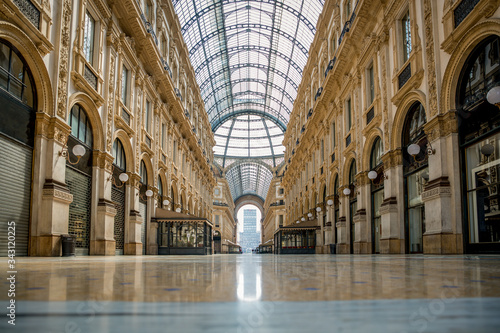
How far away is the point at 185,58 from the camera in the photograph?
95.1 ft

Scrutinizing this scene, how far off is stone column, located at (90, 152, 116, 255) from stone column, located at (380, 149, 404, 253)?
30.8ft

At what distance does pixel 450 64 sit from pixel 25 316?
11144 millimetres

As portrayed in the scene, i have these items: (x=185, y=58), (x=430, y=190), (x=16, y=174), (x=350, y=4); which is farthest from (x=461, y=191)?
(x=185, y=58)

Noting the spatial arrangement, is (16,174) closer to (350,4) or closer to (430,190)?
(430,190)

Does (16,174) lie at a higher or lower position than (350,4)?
lower

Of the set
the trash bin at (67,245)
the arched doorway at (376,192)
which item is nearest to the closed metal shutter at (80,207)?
the trash bin at (67,245)

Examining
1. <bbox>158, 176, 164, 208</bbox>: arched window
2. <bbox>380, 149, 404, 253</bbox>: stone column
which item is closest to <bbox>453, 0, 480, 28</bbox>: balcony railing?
<bbox>380, 149, 404, 253</bbox>: stone column

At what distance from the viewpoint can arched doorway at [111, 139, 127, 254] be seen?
15836 millimetres

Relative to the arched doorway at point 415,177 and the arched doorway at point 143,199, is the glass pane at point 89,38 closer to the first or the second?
the arched doorway at point 143,199

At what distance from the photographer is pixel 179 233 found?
21.3 meters

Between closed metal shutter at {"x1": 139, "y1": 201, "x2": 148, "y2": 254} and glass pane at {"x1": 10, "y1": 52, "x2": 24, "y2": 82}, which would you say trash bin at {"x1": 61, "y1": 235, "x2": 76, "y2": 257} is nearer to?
glass pane at {"x1": 10, "y1": 52, "x2": 24, "y2": 82}

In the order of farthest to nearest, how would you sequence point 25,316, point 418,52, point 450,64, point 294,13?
point 294,13 < point 418,52 < point 450,64 < point 25,316

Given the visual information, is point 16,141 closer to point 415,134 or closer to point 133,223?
point 133,223

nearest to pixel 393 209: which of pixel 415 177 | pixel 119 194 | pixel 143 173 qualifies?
pixel 415 177
